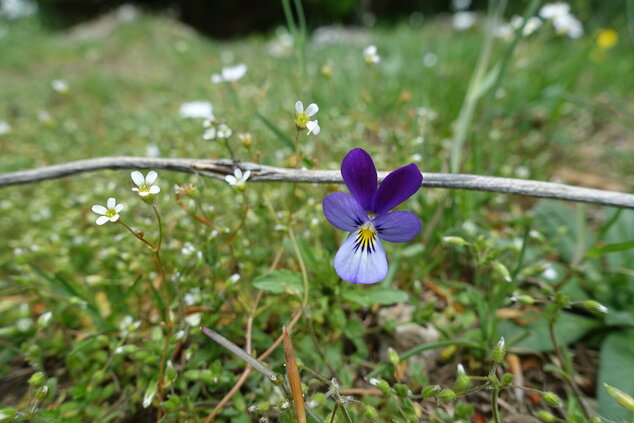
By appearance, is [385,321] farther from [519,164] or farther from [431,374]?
[519,164]

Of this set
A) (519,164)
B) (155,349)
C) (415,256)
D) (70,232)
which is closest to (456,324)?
(415,256)

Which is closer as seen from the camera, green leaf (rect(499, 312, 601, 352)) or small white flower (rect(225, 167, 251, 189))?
small white flower (rect(225, 167, 251, 189))

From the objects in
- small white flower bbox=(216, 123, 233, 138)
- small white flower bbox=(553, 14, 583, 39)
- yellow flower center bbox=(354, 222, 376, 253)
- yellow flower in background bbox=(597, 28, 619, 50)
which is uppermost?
small white flower bbox=(553, 14, 583, 39)

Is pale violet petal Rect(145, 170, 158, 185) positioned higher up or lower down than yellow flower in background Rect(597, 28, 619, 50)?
lower down

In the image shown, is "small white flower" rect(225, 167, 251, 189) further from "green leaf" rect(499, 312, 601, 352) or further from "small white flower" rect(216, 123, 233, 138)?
"green leaf" rect(499, 312, 601, 352)

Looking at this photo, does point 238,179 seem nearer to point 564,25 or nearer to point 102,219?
point 102,219

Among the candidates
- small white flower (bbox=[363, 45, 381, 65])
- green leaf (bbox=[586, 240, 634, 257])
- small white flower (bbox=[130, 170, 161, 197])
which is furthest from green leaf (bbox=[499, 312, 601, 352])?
small white flower (bbox=[130, 170, 161, 197])

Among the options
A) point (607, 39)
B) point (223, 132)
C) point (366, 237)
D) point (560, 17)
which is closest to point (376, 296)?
point (366, 237)

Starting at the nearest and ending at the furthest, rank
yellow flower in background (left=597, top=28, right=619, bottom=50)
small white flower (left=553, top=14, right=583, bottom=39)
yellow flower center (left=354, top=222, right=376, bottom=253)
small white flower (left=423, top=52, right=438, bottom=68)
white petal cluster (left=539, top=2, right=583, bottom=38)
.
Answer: yellow flower center (left=354, top=222, right=376, bottom=253) < white petal cluster (left=539, top=2, right=583, bottom=38) < small white flower (left=553, top=14, right=583, bottom=39) < small white flower (left=423, top=52, right=438, bottom=68) < yellow flower in background (left=597, top=28, right=619, bottom=50)
